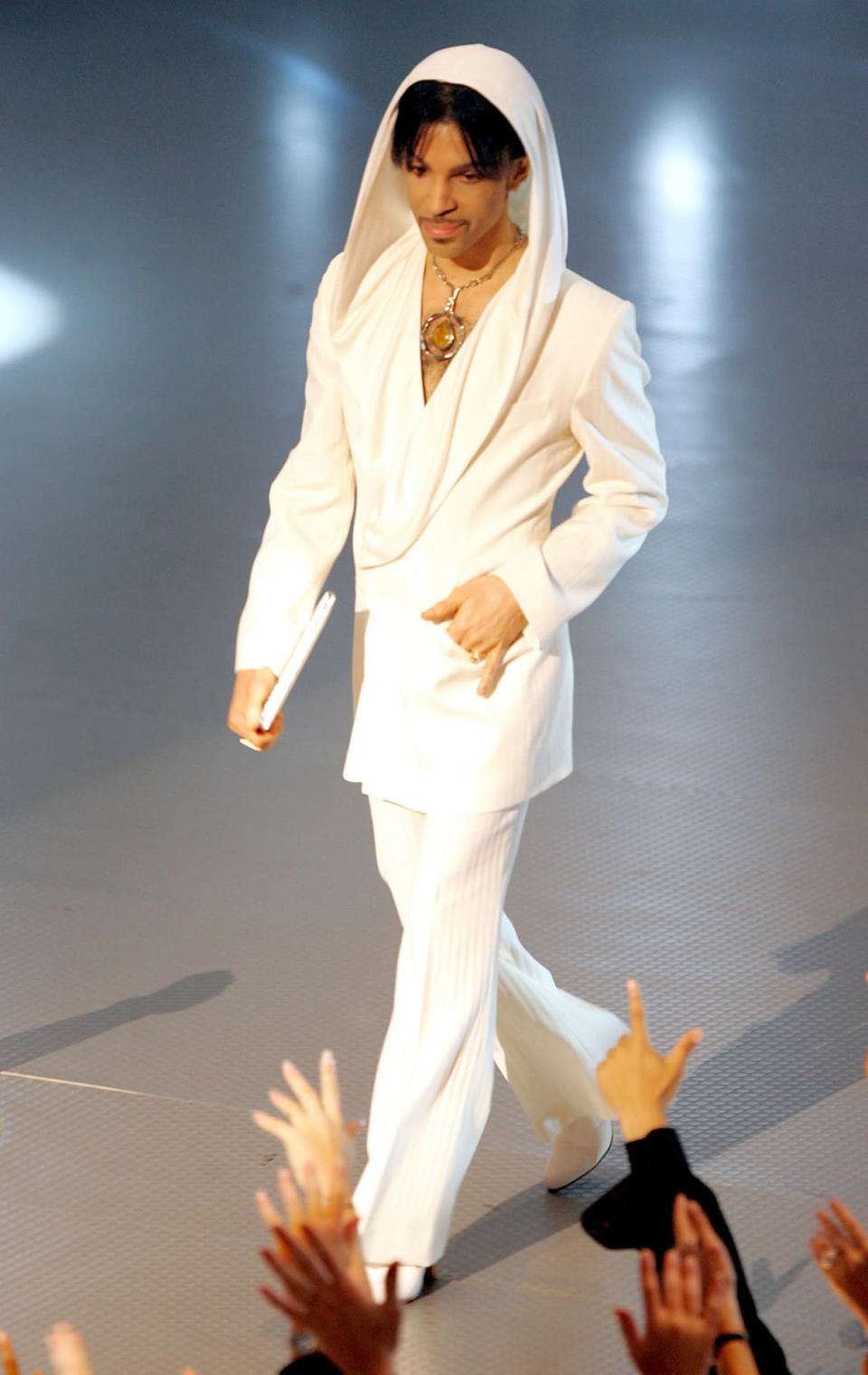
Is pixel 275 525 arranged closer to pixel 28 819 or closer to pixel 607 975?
pixel 607 975

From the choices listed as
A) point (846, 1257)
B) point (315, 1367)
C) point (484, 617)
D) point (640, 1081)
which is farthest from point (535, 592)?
point (315, 1367)

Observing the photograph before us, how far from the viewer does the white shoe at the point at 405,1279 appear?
2342 mm

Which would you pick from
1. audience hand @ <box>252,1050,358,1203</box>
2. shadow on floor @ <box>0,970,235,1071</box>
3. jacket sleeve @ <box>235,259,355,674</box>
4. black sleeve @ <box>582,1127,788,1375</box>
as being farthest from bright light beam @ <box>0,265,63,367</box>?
black sleeve @ <box>582,1127,788,1375</box>

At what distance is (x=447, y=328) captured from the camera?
2.30 meters

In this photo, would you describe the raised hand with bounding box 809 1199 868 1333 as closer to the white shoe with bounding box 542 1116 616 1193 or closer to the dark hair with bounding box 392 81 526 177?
the white shoe with bounding box 542 1116 616 1193

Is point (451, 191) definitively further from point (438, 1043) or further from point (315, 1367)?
point (315, 1367)

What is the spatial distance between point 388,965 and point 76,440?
269 cm

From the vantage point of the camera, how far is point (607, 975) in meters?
3.14

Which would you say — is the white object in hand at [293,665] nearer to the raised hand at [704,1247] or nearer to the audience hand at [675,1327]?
the raised hand at [704,1247]

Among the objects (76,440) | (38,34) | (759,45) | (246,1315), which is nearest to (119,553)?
(76,440)

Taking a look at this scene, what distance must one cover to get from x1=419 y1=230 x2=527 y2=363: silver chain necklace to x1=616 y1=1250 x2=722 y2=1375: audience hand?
1288 millimetres

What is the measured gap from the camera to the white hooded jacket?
7.39ft

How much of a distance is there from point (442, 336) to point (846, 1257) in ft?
4.01

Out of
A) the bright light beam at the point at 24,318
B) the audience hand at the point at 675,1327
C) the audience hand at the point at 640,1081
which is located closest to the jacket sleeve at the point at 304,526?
the audience hand at the point at 640,1081
